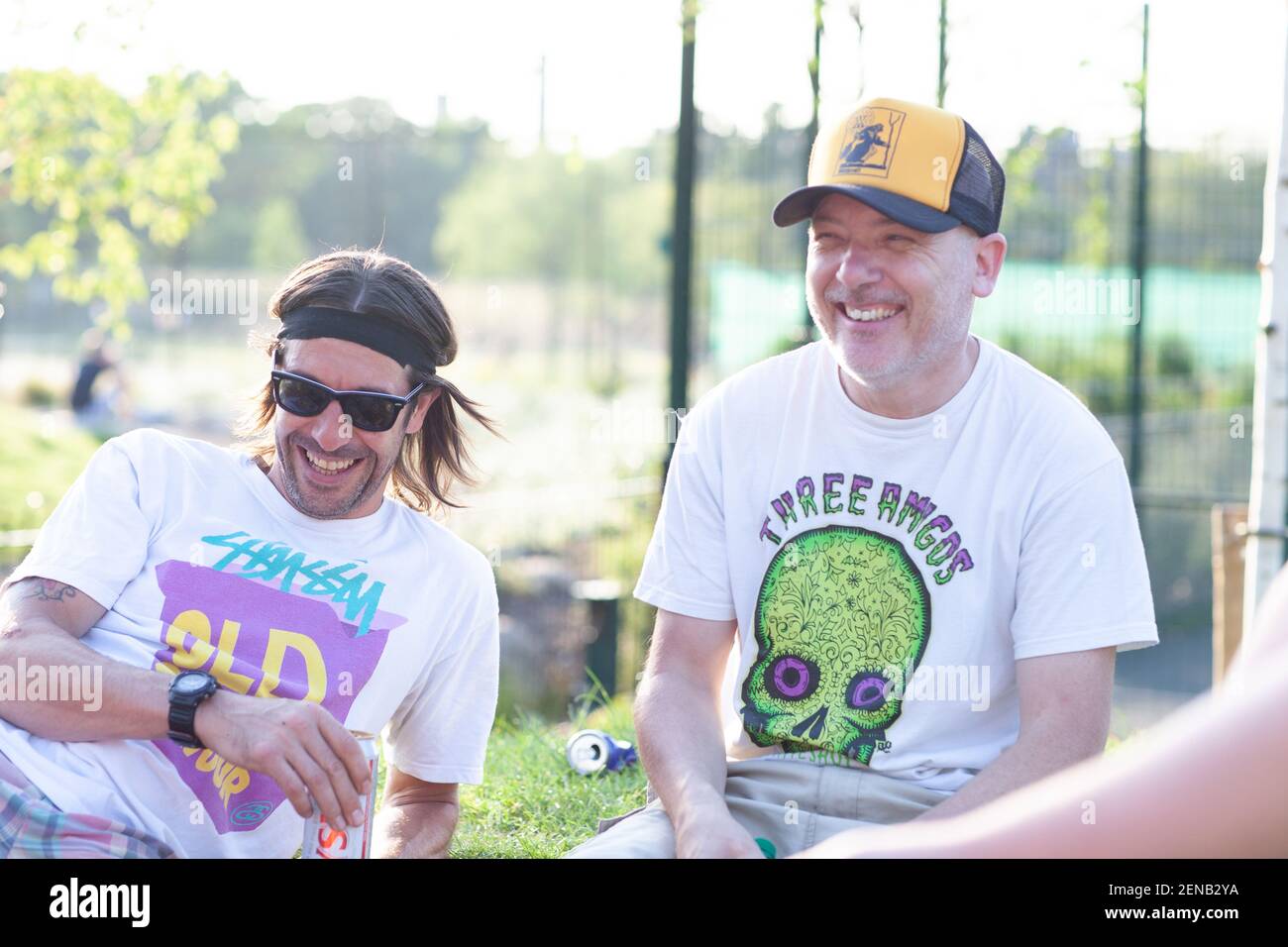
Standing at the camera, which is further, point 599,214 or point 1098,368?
point 599,214

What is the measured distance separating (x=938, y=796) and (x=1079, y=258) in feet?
22.7

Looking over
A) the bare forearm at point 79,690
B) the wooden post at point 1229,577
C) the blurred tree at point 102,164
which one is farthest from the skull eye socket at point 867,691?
the blurred tree at point 102,164

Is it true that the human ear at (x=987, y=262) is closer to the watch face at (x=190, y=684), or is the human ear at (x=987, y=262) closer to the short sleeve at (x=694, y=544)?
the short sleeve at (x=694, y=544)

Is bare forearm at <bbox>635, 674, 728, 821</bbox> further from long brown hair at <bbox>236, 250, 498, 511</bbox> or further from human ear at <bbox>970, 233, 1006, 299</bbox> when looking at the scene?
human ear at <bbox>970, 233, 1006, 299</bbox>

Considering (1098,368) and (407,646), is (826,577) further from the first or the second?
(1098,368)

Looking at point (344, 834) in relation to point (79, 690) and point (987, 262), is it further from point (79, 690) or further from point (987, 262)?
point (987, 262)

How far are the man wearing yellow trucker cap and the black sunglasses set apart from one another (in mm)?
711

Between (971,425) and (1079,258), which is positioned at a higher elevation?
(1079,258)

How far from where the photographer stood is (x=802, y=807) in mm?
2926
